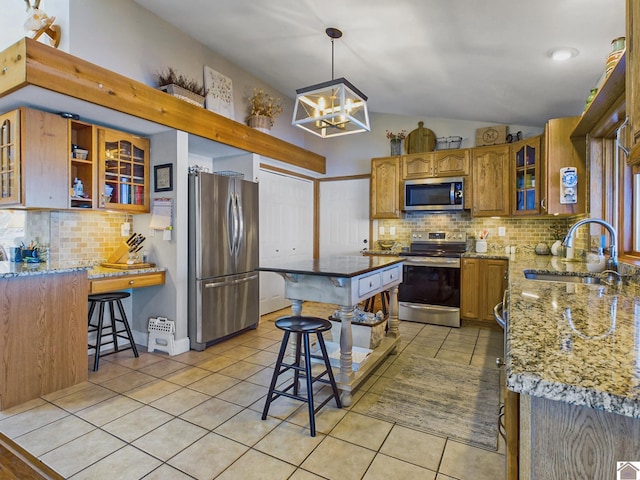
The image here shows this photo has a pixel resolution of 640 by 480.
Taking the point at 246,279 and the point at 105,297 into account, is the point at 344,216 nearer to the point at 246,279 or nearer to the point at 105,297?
the point at 246,279

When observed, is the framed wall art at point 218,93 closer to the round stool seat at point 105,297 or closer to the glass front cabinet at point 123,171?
the glass front cabinet at point 123,171

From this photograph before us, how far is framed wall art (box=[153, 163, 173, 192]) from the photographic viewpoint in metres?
3.38

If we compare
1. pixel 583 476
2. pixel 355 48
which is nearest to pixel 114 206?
pixel 355 48

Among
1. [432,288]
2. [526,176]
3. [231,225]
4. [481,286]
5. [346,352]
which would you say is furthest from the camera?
[432,288]

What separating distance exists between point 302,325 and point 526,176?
342cm

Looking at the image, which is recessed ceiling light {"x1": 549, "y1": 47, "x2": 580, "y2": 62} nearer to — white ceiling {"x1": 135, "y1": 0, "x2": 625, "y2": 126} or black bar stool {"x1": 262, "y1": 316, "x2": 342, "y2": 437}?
white ceiling {"x1": 135, "y1": 0, "x2": 625, "y2": 126}

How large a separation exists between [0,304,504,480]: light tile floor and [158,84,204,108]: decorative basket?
248 centimetres

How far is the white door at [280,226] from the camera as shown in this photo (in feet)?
15.7

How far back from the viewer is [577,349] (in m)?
0.85

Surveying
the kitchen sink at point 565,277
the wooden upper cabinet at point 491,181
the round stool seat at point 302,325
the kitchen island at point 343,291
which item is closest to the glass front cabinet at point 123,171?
the kitchen island at point 343,291

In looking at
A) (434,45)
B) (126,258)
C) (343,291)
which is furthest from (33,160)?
(434,45)

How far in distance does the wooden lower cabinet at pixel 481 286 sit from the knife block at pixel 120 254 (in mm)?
3786

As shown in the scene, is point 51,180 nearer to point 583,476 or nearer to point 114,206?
point 114,206

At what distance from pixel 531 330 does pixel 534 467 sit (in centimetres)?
42
